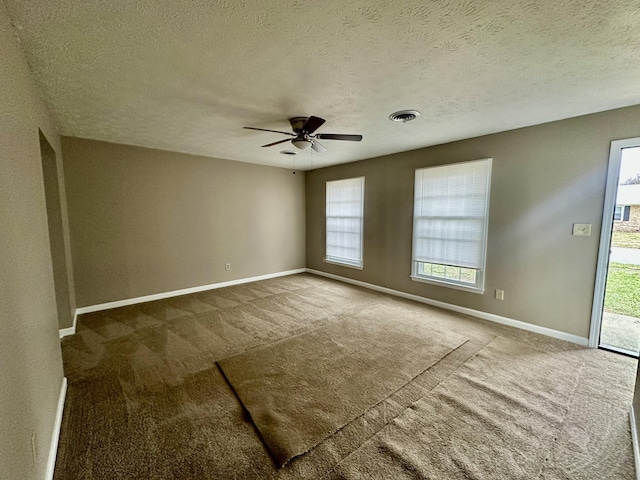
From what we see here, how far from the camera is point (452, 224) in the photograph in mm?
3830

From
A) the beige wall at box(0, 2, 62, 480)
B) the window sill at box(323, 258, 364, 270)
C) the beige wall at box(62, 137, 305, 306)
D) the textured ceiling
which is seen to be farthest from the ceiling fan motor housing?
the window sill at box(323, 258, 364, 270)

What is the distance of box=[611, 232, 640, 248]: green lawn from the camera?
8.88 feet

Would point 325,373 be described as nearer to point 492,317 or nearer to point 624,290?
point 492,317

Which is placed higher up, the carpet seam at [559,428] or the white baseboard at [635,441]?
the white baseboard at [635,441]

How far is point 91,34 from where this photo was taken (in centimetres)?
151

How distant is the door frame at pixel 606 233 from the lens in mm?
2598

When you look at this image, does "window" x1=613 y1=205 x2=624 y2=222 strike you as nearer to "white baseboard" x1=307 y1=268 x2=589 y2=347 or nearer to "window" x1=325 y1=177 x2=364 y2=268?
"white baseboard" x1=307 y1=268 x2=589 y2=347

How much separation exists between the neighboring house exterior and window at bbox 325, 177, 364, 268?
3.32 m

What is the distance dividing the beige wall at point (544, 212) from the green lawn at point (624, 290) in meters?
0.45

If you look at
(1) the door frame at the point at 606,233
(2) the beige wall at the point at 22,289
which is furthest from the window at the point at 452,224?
(2) the beige wall at the point at 22,289

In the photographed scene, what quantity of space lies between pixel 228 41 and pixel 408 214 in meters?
3.55

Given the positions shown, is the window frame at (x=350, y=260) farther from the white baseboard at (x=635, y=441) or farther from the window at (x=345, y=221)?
the white baseboard at (x=635, y=441)

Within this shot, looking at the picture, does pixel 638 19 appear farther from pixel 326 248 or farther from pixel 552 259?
pixel 326 248

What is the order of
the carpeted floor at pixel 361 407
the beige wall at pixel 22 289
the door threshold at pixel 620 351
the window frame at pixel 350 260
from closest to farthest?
the beige wall at pixel 22 289
the carpeted floor at pixel 361 407
the door threshold at pixel 620 351
the window frame at pixel 350 260
